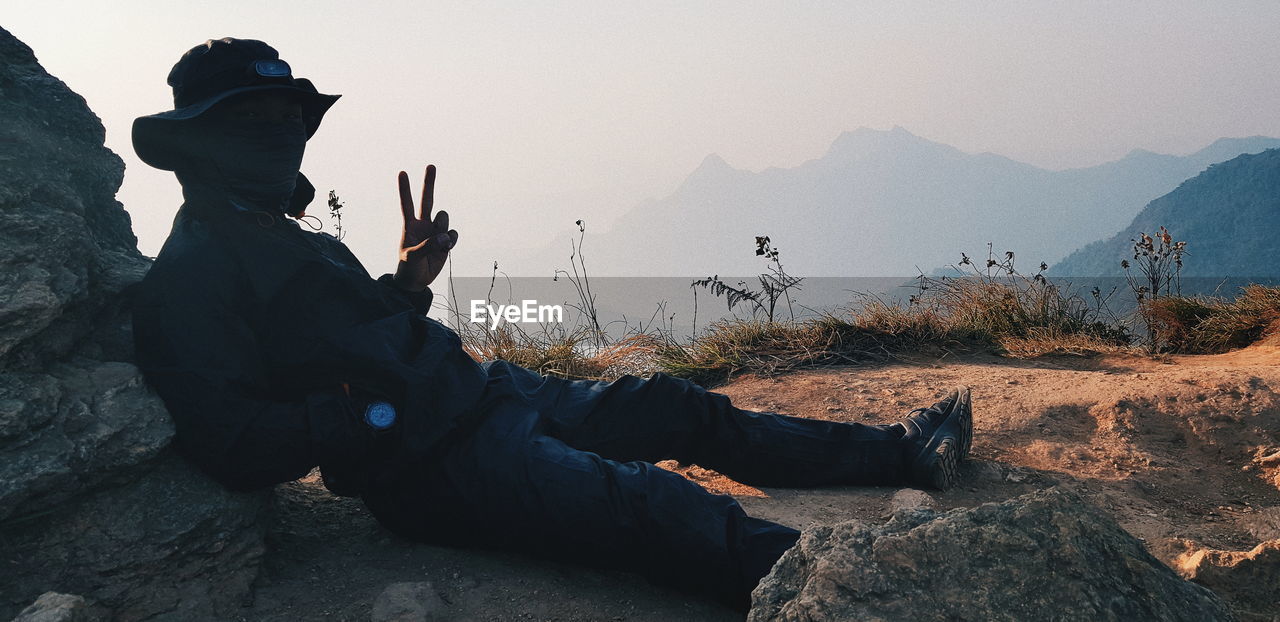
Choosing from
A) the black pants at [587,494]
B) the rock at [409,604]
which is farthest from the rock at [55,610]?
the black pants at [587,494]

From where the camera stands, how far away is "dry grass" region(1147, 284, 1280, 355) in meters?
6.06

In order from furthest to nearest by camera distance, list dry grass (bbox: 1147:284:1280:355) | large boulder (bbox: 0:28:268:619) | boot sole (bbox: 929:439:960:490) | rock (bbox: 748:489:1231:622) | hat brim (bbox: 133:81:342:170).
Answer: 1. dry grass (bbox: 1147:284:1280:355)
2. boot sole (bbox: 929:439:960:490)
3. hat brim (bbox: 133:81:342:170)
4. large boulder (bbox: 0:28:268:619)
5. rock (bbox: 748:489:1231:622)

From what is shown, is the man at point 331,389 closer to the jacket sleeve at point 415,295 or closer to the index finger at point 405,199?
the index finger at point 405,199

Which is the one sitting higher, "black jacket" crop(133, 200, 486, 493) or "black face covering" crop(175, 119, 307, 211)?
"black face covering" crop(175, 119, 307, 211)

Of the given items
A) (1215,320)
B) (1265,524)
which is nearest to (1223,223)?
(1215,320)

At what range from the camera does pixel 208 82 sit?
275 cm

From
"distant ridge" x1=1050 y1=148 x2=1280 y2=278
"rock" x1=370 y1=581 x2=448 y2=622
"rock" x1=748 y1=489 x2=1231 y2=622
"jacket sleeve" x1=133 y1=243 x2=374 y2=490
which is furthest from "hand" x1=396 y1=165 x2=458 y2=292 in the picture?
"distant ridge" x1=1050 y1=148 x2=1280 y2=278

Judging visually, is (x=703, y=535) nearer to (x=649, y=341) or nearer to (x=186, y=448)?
(x=186, y=448)

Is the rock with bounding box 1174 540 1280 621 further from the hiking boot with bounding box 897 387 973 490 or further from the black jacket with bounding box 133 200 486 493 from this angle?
the black jacket with bounding box 133 200 486 493

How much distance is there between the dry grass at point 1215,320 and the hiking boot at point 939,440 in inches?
144

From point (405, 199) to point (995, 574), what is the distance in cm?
231

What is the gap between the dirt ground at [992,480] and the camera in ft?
8.81

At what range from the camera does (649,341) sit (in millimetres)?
6793

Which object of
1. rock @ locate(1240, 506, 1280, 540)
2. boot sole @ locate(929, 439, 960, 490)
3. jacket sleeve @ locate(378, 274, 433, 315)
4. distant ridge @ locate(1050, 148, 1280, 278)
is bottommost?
rock @ locate(1240, 506, 1280, 540)
